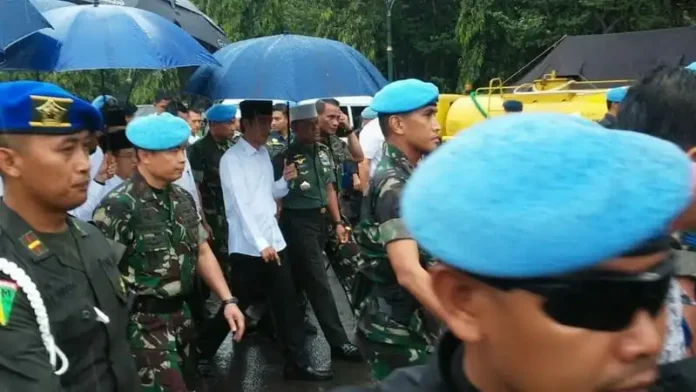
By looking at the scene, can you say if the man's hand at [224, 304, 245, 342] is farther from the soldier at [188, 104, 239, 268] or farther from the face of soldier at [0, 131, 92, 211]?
the soldier at [188, 104, 239, 268]

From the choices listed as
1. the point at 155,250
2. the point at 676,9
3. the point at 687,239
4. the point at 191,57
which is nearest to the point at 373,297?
the point at 155,250

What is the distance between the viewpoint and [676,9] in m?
17.3

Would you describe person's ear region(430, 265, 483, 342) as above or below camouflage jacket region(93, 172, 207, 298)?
above

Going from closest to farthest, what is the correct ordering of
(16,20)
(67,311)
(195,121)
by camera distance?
(67,311)
(16,20)
(195,121)

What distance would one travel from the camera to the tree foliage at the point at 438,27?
702 inches

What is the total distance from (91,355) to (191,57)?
3.04 m

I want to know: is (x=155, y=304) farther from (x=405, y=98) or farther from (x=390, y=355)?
(x=405, y=98)

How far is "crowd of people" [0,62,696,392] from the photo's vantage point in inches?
44.0

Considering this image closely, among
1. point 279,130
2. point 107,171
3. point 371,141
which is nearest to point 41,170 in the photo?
point 107,171

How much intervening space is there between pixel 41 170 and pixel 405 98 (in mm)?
1588

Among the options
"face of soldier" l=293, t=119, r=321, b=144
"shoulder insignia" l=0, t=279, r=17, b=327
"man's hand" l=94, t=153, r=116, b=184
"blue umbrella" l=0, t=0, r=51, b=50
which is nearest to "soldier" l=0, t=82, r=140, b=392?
"shoulder insignia" l=0, t=279, r=17, b=327

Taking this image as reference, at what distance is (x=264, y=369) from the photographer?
22.0 feet

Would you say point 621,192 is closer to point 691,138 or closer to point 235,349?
point 691,138

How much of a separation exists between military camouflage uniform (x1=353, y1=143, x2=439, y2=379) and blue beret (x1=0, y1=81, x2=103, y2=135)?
1.26 meters
